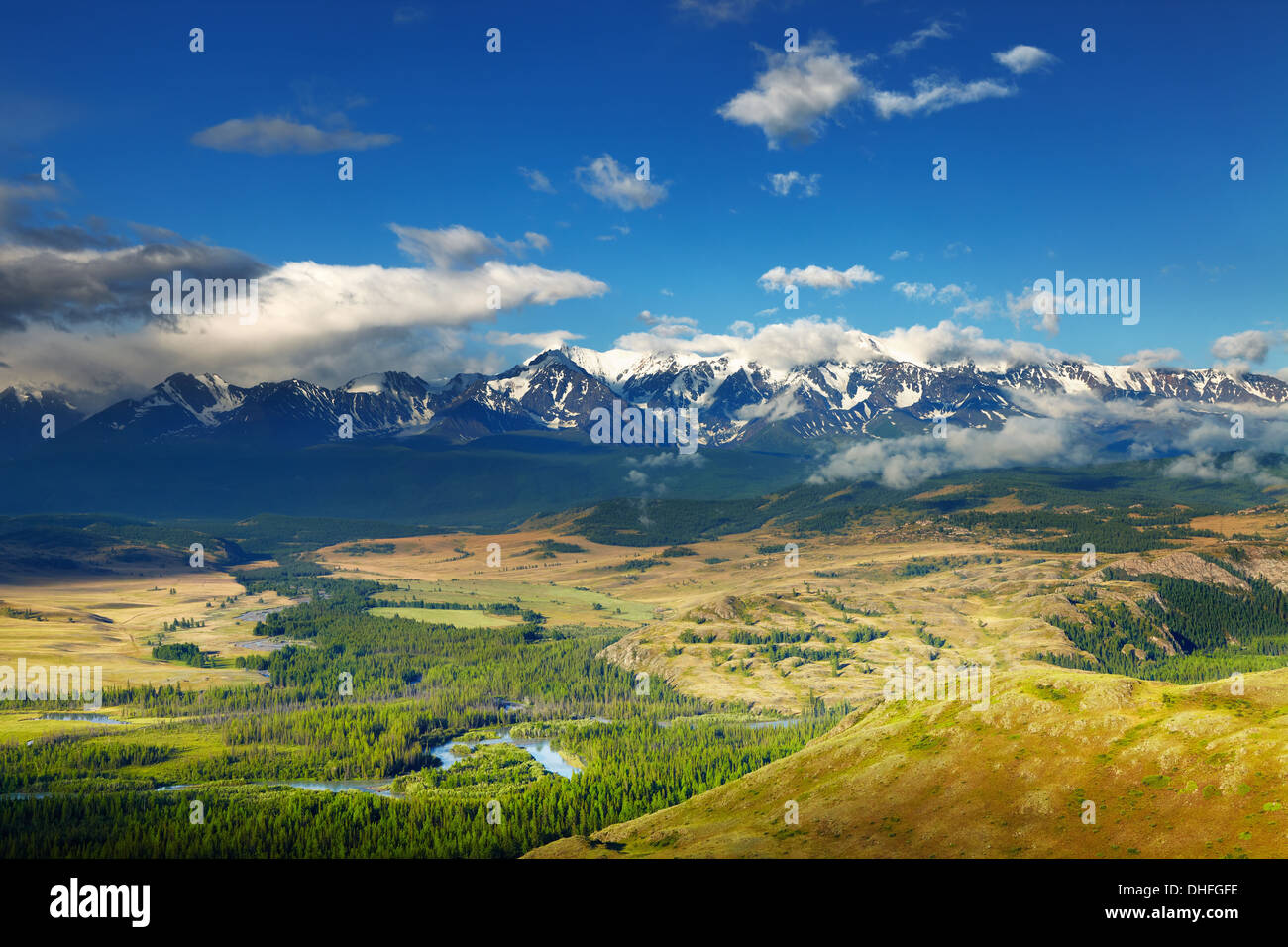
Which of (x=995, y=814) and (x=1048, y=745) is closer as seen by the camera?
(x=995, y=814)
